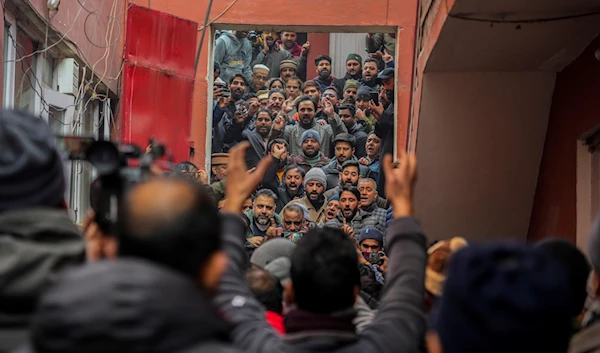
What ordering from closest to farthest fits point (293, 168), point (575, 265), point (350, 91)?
point (575, 265) → point (293, 168) → point (350, 91)

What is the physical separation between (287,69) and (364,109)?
123 centimetres

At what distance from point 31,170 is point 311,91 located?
30.1 feet

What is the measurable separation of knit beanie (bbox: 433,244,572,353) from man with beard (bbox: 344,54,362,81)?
9.52 meters

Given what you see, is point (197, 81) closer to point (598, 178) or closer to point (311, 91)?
point (311, 91)

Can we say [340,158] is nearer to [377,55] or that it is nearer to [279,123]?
[279,123]

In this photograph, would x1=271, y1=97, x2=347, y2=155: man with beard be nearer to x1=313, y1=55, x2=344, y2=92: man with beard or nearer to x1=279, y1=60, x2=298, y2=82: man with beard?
x1=313, y1=55, x2=344, y2=92: man with beard

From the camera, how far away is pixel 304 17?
399 inches

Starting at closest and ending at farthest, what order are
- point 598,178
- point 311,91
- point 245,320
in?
point 245,320 → point 598,178 → point 311,91

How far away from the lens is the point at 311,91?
1111cm

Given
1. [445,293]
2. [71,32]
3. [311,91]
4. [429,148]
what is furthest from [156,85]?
[445,293]

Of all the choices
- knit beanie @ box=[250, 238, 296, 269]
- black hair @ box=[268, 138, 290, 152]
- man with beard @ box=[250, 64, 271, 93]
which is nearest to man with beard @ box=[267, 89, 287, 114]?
man with beard @ box=[250, 64, 271, 93]

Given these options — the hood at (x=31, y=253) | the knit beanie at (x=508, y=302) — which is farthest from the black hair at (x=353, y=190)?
the knit beanie at (x=508, y=302)

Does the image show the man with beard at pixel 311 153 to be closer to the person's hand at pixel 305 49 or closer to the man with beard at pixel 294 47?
the man with beard at pixel 294 47

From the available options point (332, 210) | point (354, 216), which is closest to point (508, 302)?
point (354, 216)
